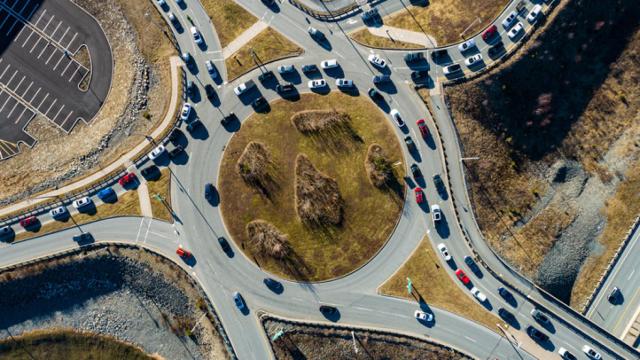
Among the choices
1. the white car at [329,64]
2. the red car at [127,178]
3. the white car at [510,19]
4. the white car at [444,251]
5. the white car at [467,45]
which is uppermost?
the white car at [510,19]

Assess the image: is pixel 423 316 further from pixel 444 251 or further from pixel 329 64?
pixel 329 64

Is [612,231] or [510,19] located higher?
[510,19]

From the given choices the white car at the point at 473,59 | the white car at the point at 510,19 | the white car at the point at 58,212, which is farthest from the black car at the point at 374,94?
the white car at the point at 58,212

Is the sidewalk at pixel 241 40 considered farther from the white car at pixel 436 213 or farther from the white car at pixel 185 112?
the white car at pixel 436 213

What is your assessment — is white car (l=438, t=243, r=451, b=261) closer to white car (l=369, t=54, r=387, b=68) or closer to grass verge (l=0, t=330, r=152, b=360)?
white car (l=369, t=54, r=387, b=68)

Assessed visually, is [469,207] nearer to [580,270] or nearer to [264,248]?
[580,270]

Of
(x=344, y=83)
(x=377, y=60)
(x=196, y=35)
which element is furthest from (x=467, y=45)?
(x=196, y=35)

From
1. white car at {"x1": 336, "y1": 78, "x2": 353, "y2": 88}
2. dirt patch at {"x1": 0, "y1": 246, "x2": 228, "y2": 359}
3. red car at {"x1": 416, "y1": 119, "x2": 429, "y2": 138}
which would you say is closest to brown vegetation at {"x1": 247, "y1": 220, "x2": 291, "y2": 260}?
dirt patch at {"x1": 0, "y1": 246, "x2": 228, "y2": 359}

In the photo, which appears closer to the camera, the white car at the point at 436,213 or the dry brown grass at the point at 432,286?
the dry brown grass at the point at 432,286
